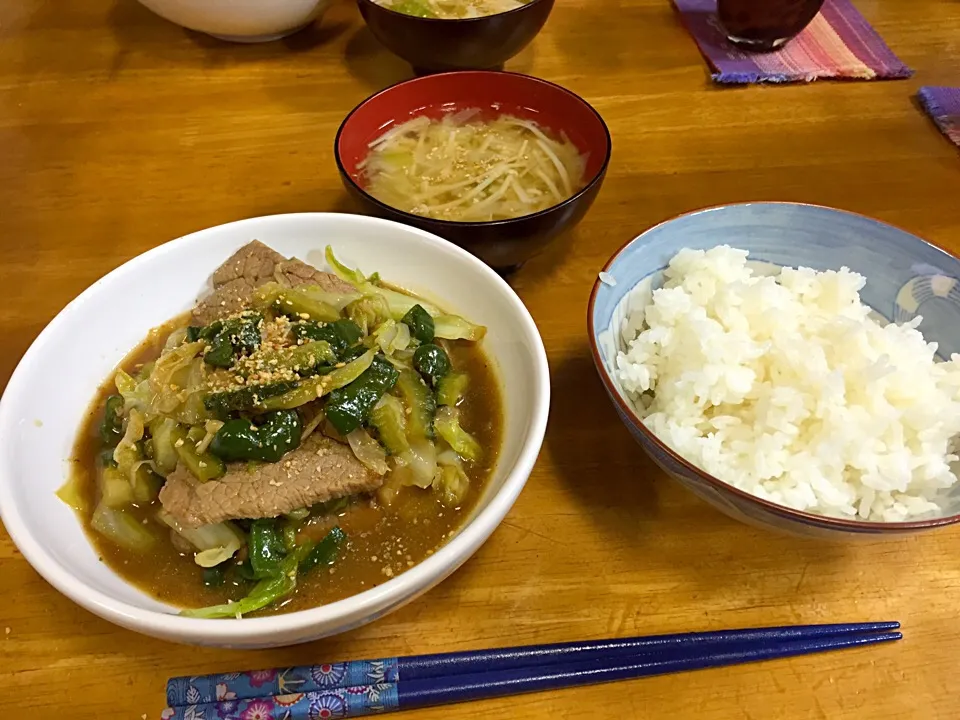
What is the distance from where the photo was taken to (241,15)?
2779 mm

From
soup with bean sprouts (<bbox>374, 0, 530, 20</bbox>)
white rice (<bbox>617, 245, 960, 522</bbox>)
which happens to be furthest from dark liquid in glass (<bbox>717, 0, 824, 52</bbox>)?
white rice (<bbox>617, 245, 960, 522</bbox>)

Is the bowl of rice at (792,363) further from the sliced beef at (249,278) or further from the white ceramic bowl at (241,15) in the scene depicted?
the white ceramic bowl at (241,15)

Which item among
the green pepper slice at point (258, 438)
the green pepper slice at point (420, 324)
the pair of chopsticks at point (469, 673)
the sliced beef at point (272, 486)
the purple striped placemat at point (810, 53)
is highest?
the purple striped placemat at point (810, 53)

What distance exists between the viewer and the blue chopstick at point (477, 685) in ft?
4.16

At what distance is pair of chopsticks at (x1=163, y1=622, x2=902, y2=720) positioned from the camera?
1278 millimetres

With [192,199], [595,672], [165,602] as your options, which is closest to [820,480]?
[595,672]

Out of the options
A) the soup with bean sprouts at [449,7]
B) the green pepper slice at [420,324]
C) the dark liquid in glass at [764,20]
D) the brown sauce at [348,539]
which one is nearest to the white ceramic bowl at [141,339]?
the brown sauce at [348,539]

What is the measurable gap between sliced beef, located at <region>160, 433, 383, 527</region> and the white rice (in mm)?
621

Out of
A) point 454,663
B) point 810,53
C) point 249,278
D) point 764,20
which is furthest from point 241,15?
point 454,663

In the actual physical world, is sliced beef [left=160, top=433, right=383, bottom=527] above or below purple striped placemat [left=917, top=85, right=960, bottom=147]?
below

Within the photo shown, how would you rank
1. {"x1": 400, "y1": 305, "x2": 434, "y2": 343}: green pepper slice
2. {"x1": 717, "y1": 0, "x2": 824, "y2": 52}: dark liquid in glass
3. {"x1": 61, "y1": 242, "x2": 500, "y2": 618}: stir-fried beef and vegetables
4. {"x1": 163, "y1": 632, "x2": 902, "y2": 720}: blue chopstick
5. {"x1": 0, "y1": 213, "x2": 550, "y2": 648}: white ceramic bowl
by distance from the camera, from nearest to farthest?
1. {"x1": 0, "y1": 213, "x2": 550, "y2": 648}: white ceramic bowl
2. {"x1": 163, "y1": 632, "x2": 902, "y2": 720}: blue chopstick
3. {"x1": 61, "y1": 242, "x2": 500, "y2": 618}: stir-fried beef and vegetables
4. {"x1": 400, "y1": 305, "x2": 434, "y2": 343}: green pepper slice
5. {"x1": 717, "y1": 0, "x2": 824, "y2": 52}: dark liquid in glass

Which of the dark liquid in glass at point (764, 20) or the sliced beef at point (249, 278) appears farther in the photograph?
the dark liquid in glass at point (764, 20)

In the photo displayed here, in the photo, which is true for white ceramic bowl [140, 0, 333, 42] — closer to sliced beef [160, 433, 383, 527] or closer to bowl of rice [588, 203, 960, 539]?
bowl of rice [588, 203, 960, 539]

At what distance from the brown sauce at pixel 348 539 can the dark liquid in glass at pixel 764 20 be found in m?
2.14
